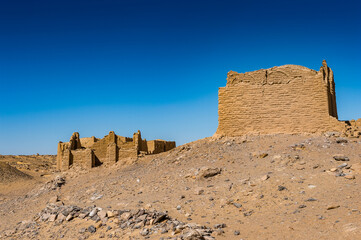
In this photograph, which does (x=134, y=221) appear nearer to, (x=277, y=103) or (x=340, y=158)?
(x=340, y=158)

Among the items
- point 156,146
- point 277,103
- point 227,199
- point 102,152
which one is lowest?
point 227,199

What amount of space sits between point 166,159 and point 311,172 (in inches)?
296

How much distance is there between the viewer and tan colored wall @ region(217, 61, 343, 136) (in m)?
14.3

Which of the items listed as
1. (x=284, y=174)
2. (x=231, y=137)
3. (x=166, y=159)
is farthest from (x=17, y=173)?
(x=284, y=174)

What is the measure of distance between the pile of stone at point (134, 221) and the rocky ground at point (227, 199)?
27mm

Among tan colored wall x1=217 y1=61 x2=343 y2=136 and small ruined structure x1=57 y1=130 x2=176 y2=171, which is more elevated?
tan colored wall x1=217 y1=61 x2=343 y2=136

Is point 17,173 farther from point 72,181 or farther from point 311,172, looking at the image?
point 311,172

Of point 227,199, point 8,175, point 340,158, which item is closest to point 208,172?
point 227,199

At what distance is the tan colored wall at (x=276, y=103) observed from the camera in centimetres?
1433

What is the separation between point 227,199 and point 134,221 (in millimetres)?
2721

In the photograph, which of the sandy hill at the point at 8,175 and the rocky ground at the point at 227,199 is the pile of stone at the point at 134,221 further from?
the sandy hill at the point at 8,175

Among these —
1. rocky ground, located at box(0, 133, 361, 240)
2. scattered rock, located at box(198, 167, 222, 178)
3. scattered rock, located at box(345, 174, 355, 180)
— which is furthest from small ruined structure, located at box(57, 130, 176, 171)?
scattered rock, located at box(345, 174, 355, 180)

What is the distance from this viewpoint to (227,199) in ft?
29.2

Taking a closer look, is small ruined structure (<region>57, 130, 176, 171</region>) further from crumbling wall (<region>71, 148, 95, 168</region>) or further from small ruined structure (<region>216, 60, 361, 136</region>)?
small ruined structure (<region>216, 60, 361, 136</region>)
